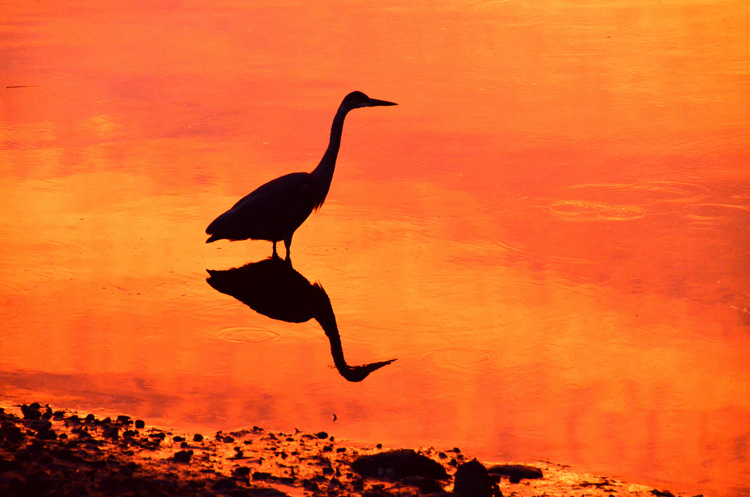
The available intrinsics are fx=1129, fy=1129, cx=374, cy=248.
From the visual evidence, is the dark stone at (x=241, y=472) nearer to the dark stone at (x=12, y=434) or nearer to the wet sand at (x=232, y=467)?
the wet sand at (x=232, y=467)

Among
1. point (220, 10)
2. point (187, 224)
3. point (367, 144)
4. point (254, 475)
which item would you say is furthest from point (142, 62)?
point (254, 475)

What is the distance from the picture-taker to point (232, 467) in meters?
6.04

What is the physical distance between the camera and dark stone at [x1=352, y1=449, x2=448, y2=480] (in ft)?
19.4

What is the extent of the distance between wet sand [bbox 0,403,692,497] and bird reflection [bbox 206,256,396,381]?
179 cm

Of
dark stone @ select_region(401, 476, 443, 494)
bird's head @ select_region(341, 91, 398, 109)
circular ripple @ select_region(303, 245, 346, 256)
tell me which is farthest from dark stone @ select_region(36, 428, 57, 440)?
bird's head @ select_region(341, 91, 398, 109)

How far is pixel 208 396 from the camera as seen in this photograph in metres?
7.35

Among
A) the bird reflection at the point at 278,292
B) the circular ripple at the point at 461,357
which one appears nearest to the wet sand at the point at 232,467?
the circular ripple at the point at 461,357

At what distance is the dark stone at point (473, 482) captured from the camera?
5.50 meters

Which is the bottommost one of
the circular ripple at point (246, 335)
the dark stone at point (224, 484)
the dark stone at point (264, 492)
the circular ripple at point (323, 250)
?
the circular ripple at point (246, 335)

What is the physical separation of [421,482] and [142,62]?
11740mm

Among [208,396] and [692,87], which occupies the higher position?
[692,87]

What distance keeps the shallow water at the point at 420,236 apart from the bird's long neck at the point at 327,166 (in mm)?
360

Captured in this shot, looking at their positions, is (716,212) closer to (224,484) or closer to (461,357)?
(461,357)

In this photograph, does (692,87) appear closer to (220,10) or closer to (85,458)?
(220,10)
